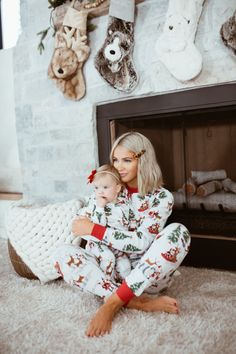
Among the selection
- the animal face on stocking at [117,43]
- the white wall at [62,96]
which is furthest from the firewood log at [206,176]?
the animal face on stocking at [117,43]

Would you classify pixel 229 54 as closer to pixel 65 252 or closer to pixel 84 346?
pixel 65 252

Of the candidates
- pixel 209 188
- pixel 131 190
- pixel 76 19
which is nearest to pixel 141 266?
pixel 131 190

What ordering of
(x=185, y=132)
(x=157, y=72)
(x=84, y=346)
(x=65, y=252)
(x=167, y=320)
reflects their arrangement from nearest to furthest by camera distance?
(x=84, y=346), (x=167, y=320), (x=65, y=252), (x=157, y=72), (x=185, y=132)

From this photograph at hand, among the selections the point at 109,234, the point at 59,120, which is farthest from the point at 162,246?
the point at 59,120

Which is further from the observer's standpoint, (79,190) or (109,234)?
(79,190)

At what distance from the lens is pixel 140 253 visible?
4.38 ft

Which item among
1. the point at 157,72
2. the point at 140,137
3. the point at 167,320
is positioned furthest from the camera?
the point at 157,72

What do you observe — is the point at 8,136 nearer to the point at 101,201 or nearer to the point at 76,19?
the point at 76,19

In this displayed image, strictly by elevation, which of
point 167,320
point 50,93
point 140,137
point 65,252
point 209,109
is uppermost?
point 50,93

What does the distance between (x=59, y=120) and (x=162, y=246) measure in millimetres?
1102

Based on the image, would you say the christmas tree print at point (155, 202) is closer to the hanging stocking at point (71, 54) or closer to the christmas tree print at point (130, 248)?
the christmas tree print at point (130, 248)

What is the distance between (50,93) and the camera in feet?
6.61

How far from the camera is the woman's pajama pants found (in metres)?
1.18

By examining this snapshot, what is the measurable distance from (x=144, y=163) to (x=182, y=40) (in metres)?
0.59
